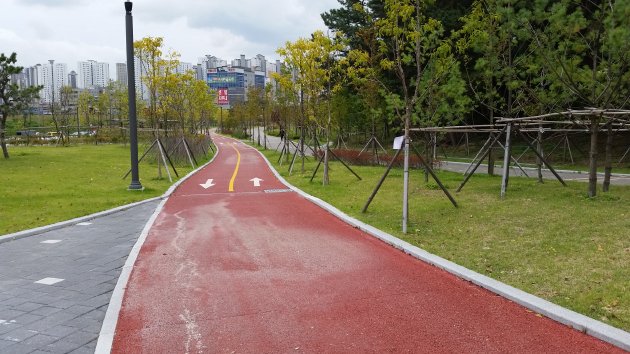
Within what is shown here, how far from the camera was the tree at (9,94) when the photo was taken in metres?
24.8

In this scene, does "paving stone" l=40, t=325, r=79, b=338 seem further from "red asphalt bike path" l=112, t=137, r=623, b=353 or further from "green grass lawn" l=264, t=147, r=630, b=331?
"green grass lawn" l=264, t=147, r=630, b=331

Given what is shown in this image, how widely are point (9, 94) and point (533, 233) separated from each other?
2720 cm

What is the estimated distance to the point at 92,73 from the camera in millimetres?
108000

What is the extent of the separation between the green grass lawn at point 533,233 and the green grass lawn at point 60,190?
235 inches

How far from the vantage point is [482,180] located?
15.5 metres

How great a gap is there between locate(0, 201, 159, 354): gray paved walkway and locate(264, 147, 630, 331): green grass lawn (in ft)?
15.3

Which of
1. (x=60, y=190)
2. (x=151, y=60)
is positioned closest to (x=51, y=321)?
(x=60, y=190)

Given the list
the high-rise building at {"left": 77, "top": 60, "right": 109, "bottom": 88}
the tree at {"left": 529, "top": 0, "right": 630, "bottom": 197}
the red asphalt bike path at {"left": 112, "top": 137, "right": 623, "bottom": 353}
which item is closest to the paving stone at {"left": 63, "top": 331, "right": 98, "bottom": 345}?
the red asphalt bike path at {"left": 112, "top": 137, "right": 623, "bottom": 353}

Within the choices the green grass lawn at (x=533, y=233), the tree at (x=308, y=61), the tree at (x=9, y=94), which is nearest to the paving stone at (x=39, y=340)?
the green grass lawn at (x=533, y=233)

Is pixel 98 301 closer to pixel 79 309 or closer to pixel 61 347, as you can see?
pixel 79 309

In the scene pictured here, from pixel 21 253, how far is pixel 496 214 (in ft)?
28.6

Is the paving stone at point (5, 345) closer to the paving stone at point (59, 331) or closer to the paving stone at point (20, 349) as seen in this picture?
the paving stone at point (20, 349)

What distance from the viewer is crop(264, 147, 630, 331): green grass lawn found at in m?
5.34

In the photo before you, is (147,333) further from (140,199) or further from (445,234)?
(140,199)
